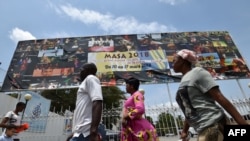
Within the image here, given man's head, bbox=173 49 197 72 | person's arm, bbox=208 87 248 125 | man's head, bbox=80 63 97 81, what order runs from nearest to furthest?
person's arm, bbox=208 87 248 125 < man's head, bbox=173 49 197 72 < man's head, bbox=80 63 97 81

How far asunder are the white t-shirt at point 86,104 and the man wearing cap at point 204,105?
0.72 metres

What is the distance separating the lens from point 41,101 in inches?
316

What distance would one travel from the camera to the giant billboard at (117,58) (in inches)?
319

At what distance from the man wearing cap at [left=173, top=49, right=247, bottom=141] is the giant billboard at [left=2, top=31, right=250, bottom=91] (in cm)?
645

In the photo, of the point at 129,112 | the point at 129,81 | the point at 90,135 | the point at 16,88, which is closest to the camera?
the point at 90,135

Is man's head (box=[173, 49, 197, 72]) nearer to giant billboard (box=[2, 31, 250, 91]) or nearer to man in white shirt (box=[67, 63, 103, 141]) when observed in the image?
man in white shirt (box=[67, 63, 103, 141])

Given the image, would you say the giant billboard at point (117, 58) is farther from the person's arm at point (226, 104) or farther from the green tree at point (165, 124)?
the person's arm at point (226, 104)

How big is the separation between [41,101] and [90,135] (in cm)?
716

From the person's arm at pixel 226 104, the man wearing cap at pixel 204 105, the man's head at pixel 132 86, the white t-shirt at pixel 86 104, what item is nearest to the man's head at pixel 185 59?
the man wearing cap at pixel 204 105

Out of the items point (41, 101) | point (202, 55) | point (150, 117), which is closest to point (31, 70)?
point (41, 101)

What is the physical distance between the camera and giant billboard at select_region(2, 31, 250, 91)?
26.6ft

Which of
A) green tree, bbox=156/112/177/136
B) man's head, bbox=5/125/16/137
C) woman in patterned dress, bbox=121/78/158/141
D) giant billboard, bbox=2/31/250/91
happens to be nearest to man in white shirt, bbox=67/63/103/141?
woman in patterned dress, bbox=121/78/158/141

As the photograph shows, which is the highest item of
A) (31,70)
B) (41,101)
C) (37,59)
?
(37,59)

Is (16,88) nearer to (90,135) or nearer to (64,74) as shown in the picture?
(64,74)
